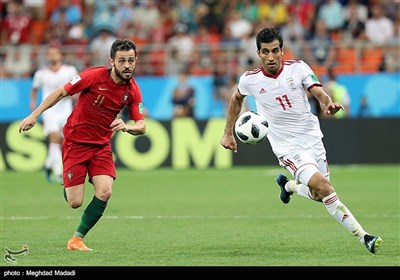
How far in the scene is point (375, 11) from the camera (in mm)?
24906

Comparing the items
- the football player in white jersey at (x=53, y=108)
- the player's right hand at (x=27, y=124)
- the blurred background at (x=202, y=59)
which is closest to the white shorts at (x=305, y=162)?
the player's right hand at (x=27, y=124)

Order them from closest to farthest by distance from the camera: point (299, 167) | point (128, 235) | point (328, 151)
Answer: point (299, 167), point (128, 235), point (328, 151)

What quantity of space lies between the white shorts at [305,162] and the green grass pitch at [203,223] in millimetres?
749

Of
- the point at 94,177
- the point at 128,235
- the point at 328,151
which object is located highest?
the point at 94,177

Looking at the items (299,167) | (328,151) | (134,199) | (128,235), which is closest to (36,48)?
(328,151)

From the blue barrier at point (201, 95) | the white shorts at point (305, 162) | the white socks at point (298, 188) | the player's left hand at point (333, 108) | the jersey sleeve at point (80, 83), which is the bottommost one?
the blue barrier at point (201, 95)

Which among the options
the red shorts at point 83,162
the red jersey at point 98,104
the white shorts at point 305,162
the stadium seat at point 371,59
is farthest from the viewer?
the stadium seat at point 371,59

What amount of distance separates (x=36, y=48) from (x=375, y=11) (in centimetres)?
866

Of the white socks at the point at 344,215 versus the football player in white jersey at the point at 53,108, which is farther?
the football player in white jersey at the point at 53,108

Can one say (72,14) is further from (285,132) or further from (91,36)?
→ (285,132)

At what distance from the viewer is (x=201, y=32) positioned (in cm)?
2531

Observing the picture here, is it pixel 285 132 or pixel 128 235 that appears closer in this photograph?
pixel 285 132

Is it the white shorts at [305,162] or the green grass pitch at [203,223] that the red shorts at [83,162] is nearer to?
the green grass pitch at [203,223]

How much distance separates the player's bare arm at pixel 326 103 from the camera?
368 inches
